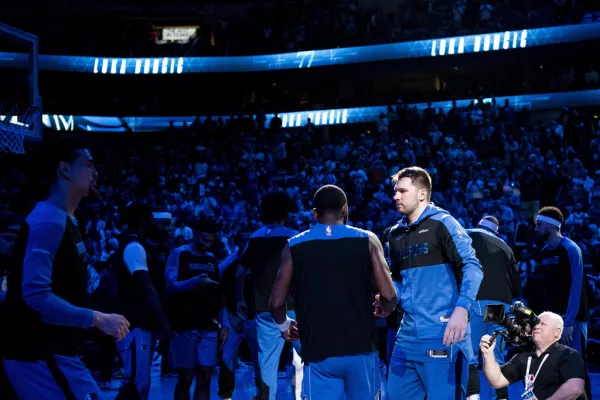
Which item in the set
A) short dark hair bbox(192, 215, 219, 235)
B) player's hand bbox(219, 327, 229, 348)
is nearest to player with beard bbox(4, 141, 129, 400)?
short dark hair bbox(192, 215, 219, 235)

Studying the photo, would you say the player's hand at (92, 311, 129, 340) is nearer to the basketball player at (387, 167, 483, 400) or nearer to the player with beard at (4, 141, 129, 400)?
the player with beard at (4, 141, 129, 400)

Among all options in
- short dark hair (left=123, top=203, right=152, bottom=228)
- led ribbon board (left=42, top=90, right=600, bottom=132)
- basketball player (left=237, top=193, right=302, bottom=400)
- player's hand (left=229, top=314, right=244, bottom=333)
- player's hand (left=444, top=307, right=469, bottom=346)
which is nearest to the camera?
player's hand (left=444, top=307, right=469, bottom=346)

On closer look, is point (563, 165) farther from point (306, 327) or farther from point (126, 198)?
point (306, 327)

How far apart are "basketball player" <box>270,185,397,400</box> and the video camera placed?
62 cm

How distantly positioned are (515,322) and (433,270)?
0.64 m

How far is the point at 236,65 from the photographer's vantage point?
1270 inches

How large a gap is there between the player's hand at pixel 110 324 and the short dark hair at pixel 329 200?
177 cm

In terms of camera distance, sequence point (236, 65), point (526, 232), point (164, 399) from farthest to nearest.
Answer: point (236, 65)
point (526, 232)
point (164, 399)

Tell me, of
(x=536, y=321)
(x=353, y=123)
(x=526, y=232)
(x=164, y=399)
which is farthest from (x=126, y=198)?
(x=536, y=321)

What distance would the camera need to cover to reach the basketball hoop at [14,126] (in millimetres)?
13648

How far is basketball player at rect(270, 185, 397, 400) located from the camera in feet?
15.9

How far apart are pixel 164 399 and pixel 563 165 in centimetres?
1207

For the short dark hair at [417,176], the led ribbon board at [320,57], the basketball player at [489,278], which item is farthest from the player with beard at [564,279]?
the led ribbon board at [320,57]

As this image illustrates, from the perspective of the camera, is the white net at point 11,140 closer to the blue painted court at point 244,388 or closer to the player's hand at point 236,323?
the blue painted court at point 244,388
